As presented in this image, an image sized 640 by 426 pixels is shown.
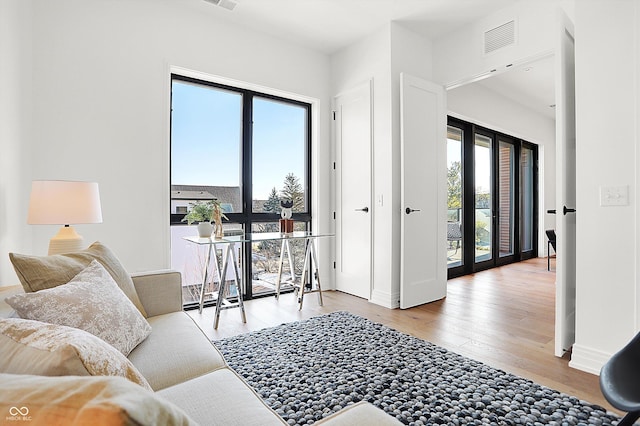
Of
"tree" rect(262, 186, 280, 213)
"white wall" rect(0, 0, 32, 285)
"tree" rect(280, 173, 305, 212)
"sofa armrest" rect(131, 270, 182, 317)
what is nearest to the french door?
"tree" rect(280, 173, 305, 212)

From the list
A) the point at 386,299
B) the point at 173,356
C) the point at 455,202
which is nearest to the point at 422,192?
the point at 386,299

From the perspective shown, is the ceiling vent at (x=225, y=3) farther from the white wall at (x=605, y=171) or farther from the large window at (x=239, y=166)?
the white wall at (x=605, y=171)

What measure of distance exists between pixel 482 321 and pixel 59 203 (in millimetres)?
3389

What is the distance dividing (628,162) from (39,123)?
400 cm

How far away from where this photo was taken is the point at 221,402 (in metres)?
0.98

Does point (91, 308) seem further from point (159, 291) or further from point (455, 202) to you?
point (455, 202)

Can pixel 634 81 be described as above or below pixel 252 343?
above

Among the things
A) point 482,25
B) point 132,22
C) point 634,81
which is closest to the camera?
point 634,81

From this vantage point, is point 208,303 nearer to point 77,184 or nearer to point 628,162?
point 77,184

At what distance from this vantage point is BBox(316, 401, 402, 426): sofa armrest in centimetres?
83

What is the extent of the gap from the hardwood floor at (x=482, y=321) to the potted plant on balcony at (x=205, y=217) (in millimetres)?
802

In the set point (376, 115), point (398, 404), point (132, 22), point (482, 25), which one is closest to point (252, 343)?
point (398, 404)

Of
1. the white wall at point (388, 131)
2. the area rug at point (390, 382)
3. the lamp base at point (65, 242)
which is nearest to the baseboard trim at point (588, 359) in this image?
the area rug at point (390, 382)

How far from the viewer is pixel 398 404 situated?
1.74 metres
